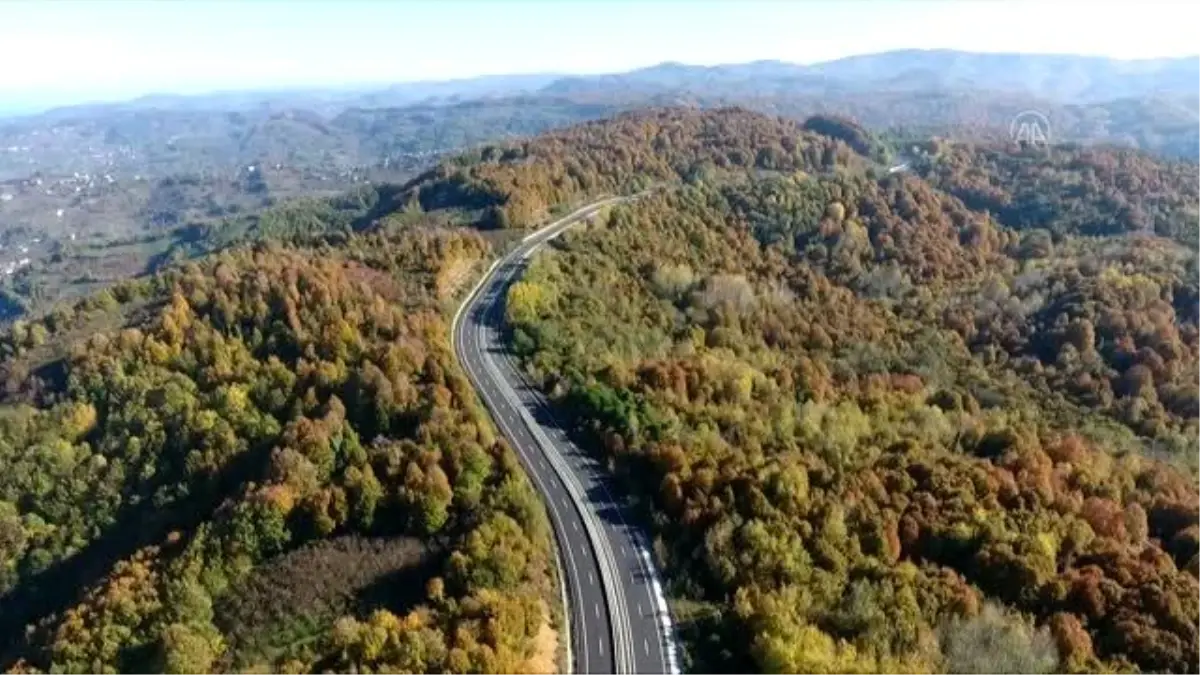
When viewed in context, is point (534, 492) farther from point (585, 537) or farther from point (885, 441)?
point (885, 441)

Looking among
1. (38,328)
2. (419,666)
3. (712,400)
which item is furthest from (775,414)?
(38,328)

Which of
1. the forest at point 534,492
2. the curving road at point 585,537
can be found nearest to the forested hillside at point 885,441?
the forest at point 534,492

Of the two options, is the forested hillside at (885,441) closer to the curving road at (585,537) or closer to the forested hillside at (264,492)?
the curving road at (585,537)

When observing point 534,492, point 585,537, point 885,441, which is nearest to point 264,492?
point 534,492

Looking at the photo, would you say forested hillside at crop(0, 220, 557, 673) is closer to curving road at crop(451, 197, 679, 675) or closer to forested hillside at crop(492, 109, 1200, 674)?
curving road at crop(451, 197, 679, 675)

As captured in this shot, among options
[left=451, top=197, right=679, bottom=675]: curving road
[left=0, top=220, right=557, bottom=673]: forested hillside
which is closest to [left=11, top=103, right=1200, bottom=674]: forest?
[left=0, top=220, right=557, bottom=673]: forested hillside

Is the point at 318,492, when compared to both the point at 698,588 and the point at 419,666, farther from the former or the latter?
the point at 698,588
